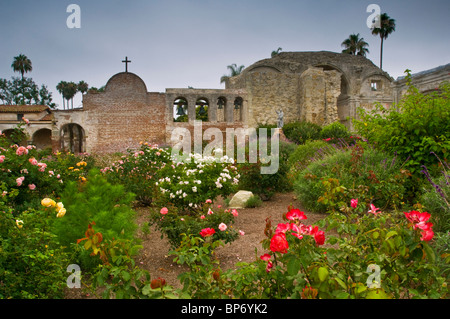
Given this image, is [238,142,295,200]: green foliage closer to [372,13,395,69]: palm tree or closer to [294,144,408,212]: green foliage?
[294,144,408,212]: green foliage

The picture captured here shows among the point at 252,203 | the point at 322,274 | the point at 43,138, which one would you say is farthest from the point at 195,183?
the point at 43,138

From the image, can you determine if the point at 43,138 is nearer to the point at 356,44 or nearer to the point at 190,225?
the point at 190,225

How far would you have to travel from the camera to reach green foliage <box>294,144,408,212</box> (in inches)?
229

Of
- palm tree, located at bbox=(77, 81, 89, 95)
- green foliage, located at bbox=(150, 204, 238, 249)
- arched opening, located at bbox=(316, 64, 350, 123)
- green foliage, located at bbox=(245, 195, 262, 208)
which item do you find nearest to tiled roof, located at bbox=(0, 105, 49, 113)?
palm tree, located at bbox=(77, 81, 89, 95)

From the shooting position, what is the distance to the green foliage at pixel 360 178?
5.81 metres

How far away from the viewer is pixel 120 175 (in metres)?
8.17

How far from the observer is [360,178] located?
20.4ft

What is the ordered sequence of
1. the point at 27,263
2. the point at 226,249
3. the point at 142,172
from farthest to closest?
1. the point at 142,172
2. the point at 226,249
3. the point at 27,263

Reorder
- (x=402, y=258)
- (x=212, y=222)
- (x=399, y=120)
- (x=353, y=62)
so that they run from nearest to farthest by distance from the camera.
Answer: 1. (x=402, y=258)
2. (x=212, y=222)
3. (x=399, y=120)
4. (x=353, y=62)

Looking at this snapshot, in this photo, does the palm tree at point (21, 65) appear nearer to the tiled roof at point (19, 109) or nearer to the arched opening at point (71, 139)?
the tiled roof at point (19, 109)

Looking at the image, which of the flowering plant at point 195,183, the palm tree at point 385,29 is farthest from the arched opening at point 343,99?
the flowering plant at point 195,183

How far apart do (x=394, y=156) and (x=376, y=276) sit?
5492mm

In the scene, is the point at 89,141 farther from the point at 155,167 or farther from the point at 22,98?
the point at 22,98
